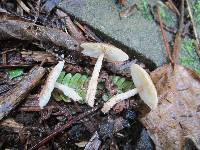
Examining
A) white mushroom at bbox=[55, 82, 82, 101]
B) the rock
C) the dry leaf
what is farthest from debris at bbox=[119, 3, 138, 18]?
white mushroom at bbox=[55, 82, 82, 101]

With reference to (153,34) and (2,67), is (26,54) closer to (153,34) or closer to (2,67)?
(2,67)

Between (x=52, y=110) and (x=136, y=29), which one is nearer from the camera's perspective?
(x=52, y=110)

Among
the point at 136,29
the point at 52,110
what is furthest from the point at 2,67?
the point at 136,29

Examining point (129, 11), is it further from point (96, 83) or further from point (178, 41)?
point (96, 83)

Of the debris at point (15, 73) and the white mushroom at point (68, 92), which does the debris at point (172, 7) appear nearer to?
the white mushroom at point (68, 92)

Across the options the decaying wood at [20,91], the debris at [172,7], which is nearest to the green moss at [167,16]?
the debris at [172,7]

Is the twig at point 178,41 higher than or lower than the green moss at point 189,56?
higher
